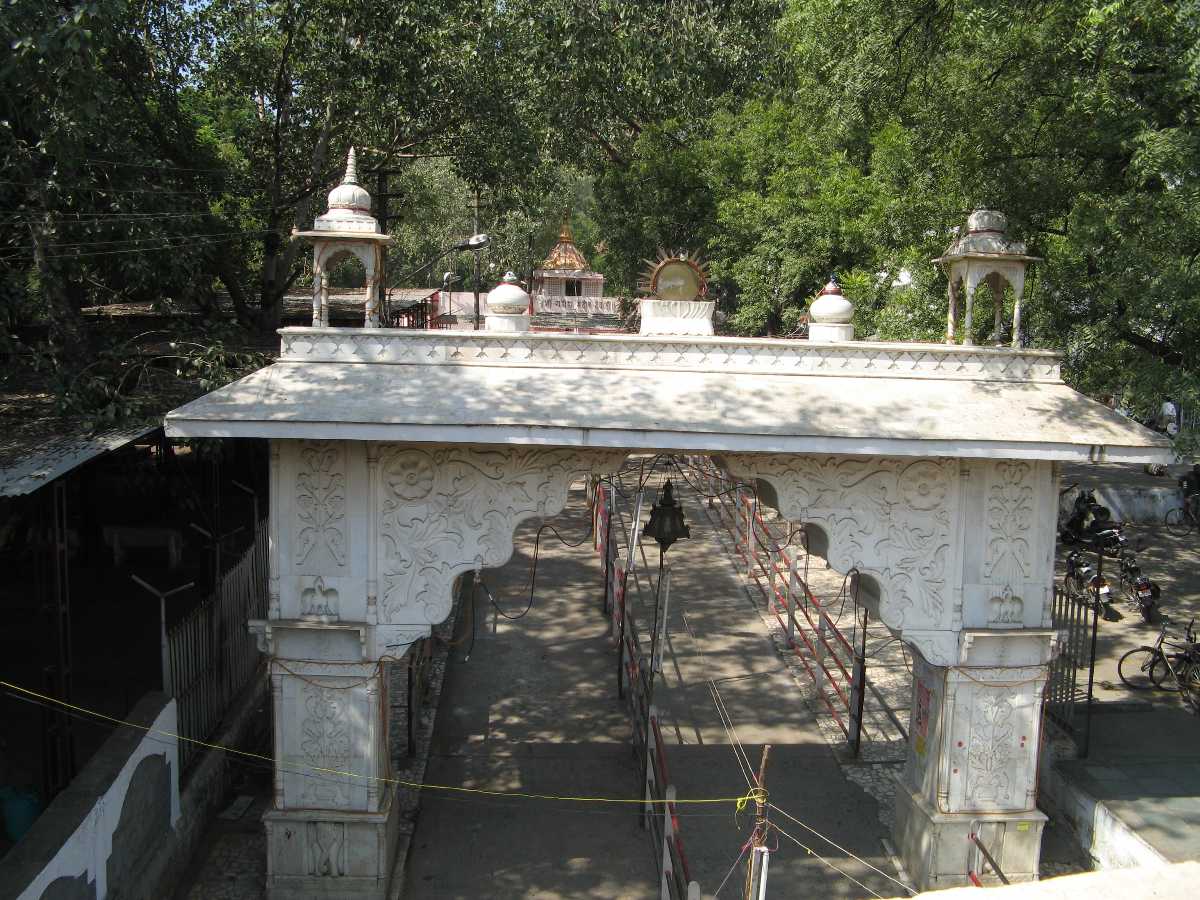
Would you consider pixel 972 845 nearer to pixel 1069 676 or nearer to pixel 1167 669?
pixel 1069 676

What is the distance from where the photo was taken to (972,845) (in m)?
7.70

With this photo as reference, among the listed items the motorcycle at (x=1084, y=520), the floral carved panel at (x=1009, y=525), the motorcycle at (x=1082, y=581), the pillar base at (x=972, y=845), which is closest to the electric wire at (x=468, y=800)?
the pillar base at (x=972, y=845)

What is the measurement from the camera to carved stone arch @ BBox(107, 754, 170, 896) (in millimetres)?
6801

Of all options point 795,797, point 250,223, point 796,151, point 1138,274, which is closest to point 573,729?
point 795,797

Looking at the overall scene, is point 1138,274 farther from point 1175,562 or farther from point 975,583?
point 1175,562

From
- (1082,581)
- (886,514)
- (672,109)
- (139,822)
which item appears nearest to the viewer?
(139,822)

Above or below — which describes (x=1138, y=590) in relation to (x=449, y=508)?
below

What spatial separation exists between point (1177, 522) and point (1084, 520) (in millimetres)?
3352

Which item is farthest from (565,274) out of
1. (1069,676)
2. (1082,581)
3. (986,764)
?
(986,764)

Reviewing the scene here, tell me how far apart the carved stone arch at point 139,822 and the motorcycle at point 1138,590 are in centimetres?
1305

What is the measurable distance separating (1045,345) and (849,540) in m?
7.12

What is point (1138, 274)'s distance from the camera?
10.5 metres

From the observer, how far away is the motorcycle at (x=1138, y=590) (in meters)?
14.1

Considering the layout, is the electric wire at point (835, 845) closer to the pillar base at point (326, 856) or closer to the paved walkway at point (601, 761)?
the paved walkway at point (601, 761)
